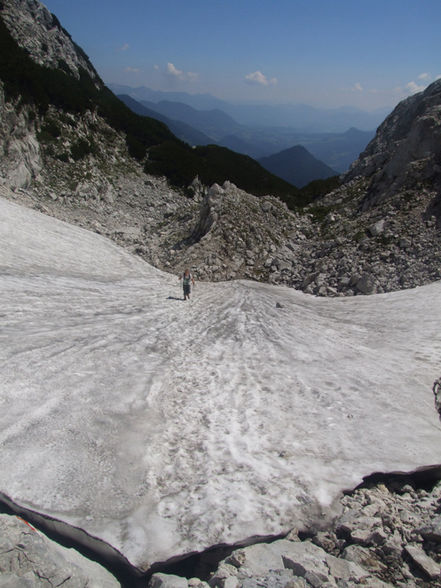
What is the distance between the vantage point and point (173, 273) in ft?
85.8

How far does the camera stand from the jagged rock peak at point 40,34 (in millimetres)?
59406

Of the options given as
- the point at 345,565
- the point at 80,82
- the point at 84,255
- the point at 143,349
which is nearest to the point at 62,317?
the point at 143,349

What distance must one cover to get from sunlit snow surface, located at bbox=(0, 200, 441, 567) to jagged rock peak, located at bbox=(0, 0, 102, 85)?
58.7m

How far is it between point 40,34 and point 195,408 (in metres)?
74.4

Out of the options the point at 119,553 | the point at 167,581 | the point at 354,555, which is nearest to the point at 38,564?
the point at 119,553

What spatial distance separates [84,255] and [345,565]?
22438 millimetres

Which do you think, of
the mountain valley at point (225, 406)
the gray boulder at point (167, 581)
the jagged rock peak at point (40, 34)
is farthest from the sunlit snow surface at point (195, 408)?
the jagged rock peak at point (40, 34)

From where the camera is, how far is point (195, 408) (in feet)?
33.0

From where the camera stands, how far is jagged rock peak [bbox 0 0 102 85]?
59.4 m

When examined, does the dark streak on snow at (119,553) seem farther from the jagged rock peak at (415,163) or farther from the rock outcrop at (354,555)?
the jagged rock peak at (415,163)

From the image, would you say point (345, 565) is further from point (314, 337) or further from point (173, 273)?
point (173, 273)

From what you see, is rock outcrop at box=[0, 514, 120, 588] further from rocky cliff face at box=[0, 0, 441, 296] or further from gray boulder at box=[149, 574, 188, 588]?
rocky cliff face at box=[0, 0, 441, 296]

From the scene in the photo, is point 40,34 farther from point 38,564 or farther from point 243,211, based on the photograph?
point 38,564

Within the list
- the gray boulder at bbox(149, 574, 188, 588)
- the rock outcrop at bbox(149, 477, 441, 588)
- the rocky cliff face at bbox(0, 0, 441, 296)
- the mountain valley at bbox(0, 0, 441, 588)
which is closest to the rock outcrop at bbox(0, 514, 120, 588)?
the mountain valley at bbox(0, 0, 441, 588)
